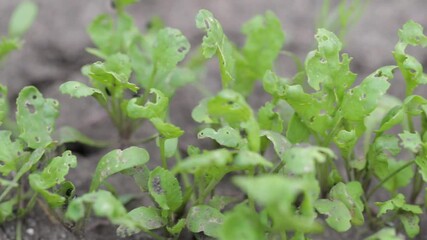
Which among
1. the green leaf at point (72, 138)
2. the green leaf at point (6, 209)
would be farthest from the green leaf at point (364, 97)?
the green leaf at point (6, 209)

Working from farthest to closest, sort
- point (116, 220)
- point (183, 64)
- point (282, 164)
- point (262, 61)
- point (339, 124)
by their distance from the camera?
point (183, 64)
point (262, 61)
point (339, 124)
point (282, 164)
point (116, 220)

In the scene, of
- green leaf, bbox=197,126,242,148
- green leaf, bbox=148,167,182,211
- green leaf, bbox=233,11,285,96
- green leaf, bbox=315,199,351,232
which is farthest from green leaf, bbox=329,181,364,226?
green leaf, bbox=233,11,285,96

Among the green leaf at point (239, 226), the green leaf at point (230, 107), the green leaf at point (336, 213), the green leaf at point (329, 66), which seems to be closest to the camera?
the green leaf at point (239, 226)

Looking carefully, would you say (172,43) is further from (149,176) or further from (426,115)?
(426,115)

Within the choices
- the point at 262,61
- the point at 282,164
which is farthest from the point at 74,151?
the point at 282,164

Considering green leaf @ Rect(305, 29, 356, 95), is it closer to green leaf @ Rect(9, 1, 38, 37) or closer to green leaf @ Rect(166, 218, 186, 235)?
green leaf @ Rect(166, 218, 186, 235)

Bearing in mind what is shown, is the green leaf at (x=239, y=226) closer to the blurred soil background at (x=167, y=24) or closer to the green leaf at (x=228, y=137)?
the green leaf at (x=228, y=137)
